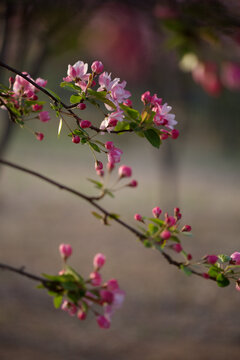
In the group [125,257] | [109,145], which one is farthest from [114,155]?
[125,257]

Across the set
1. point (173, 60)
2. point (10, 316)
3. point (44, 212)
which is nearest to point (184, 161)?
point (44, 212)

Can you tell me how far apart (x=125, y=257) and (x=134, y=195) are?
9.46 feet

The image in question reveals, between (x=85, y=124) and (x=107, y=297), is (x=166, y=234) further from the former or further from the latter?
(x=85, y=124)

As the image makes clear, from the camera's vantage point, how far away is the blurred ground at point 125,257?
3.71m

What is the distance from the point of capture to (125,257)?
19.1 feet

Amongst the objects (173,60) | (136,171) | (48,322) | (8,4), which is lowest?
(48,322)

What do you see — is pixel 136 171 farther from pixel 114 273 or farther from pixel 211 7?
pixel 211 7

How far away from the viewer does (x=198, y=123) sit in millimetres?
11930

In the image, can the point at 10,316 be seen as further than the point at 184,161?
No

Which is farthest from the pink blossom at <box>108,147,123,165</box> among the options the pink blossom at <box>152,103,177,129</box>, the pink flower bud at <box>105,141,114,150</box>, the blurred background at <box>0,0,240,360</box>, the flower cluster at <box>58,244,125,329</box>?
the blurred background at <box>0,0,240,360</box>

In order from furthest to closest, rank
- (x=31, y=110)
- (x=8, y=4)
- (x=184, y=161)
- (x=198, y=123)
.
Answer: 1. (x=198, y=123)
2. (x=184, y=161)
3. (x=8, y=4)
4. (x=31, y=110)

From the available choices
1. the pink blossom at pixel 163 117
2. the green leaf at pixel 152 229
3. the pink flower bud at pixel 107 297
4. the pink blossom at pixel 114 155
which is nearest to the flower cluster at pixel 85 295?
the pink flower bud at pixel 107 297

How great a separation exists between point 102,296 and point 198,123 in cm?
1100

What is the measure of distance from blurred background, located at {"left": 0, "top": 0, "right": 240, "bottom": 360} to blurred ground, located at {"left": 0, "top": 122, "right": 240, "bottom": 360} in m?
0.02
